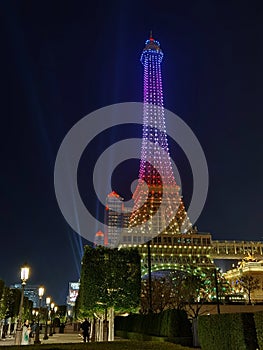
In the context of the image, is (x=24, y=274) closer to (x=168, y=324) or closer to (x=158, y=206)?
(x=168, y=324)

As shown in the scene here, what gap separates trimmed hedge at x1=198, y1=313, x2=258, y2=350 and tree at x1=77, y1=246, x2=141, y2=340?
912 cm

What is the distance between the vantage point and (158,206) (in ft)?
419

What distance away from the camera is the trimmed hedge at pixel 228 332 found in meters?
12.1

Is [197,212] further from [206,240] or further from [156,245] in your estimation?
[156,245]

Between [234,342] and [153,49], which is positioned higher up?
[153,49]

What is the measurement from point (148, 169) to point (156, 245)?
25417 mm

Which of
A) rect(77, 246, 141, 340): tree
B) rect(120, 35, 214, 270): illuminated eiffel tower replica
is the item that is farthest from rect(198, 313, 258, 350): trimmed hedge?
rect(120, 35, 214, 270): illuminated eiffel tower replica

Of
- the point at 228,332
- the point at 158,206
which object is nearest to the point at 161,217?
the point at 158,206

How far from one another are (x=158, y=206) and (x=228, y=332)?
115 metres

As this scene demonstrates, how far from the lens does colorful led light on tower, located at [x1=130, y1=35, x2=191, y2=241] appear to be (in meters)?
122

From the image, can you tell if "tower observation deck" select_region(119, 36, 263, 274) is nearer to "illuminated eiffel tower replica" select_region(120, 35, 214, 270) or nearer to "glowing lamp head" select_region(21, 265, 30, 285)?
"illuminated eiffel tower replica" select_region(120, 35, 214, 270)

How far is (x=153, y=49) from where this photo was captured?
145 metres

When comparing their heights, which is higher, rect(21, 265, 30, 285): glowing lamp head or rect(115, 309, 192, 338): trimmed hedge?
rect(21, 265, 30, 285): glowing lamp head

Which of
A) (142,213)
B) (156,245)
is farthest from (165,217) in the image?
(156,245)
